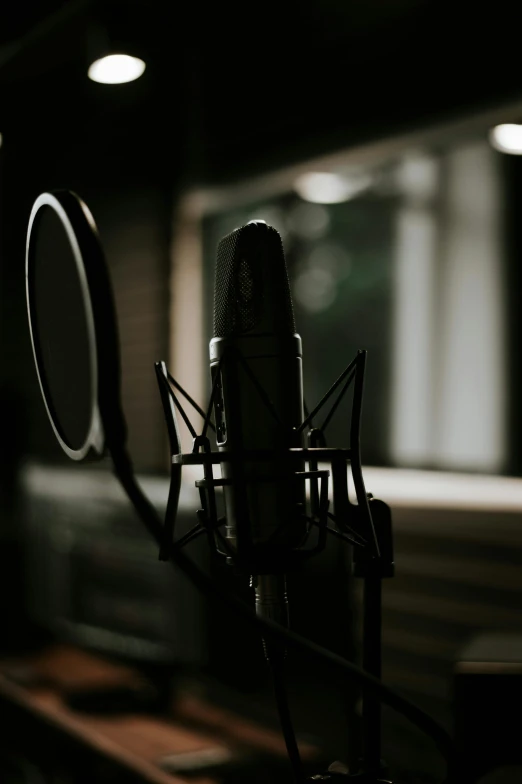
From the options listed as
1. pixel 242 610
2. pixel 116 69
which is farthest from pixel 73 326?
pixel 116 69

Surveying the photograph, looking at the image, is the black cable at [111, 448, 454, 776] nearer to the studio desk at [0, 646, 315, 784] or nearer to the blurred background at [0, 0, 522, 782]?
the blurred background at [0, 0, 522, 782]

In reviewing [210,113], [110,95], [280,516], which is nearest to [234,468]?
[280,516]

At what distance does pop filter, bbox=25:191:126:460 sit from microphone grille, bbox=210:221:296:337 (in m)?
0.14

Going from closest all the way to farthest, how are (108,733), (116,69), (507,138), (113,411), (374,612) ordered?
(113,411), (374,612), (507,138), (108,733), (116,69)

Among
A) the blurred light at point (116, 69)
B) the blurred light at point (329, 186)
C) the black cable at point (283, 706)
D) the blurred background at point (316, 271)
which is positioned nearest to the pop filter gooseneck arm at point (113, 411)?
the black cable at point (283, 706)

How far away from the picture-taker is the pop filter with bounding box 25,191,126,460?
0.57 m

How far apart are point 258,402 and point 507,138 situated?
1.27 meters

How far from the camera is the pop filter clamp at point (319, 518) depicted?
0.68 meters

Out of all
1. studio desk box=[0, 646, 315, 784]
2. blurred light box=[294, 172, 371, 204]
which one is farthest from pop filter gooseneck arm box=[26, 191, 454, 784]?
blurred light box=[294, 172, 371, 204]

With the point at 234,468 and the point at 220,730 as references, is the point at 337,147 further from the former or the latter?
the point at 234,468

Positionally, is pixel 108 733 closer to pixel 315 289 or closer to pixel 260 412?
pixel 315 289

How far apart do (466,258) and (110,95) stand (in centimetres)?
131

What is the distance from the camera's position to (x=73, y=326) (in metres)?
0.64

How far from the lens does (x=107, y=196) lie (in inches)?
115
